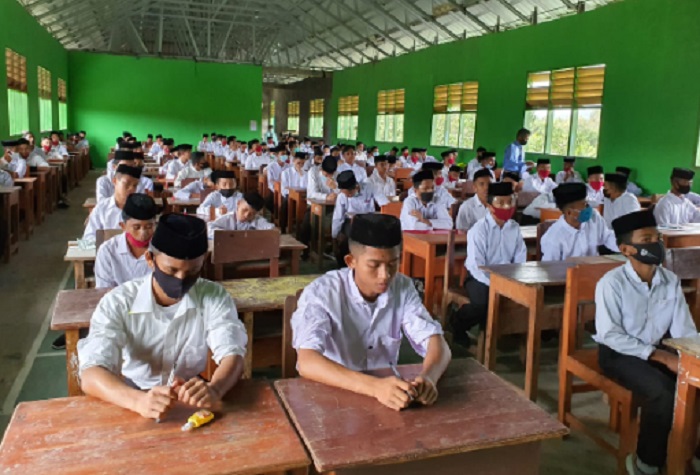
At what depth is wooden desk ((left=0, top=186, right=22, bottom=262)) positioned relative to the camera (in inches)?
254

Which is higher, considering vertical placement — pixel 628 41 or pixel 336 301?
pixel 628 41

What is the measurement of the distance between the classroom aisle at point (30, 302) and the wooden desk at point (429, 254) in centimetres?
262

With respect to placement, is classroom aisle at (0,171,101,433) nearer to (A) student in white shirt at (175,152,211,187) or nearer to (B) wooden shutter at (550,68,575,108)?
(A) student in white shirt at (175,152,211,187)

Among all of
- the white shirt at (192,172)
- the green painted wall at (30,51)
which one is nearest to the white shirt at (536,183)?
the white shirt at (192,172)

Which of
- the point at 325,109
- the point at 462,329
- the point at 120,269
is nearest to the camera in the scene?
the point at 120,269

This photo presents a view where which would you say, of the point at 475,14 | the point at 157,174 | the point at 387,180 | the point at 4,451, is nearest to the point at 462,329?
the point at 4,451

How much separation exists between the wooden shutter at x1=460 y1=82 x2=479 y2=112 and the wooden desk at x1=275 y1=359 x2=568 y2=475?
12.5 meters

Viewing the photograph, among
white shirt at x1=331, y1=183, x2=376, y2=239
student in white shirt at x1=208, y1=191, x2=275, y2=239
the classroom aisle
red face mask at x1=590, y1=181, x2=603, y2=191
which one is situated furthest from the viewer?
red face mask at x1=590, y1=181, x2=603, y2=191

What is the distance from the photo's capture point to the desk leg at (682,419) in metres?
2.45

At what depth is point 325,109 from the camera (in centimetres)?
2373

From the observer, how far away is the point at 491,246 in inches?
170

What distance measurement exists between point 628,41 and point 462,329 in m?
7.29

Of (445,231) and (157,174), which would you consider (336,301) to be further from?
(157,174)

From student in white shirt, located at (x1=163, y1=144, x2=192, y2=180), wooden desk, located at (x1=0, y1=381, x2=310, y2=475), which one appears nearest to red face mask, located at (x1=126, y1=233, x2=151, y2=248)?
wooden desk, located at (x1=0, y1=381, x2=310, y2=475)
